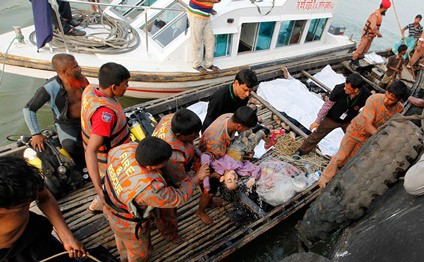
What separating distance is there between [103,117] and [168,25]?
3.95 m

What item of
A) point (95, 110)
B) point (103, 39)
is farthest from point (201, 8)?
point (95, 110)

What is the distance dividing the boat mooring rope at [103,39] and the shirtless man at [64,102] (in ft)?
7.28

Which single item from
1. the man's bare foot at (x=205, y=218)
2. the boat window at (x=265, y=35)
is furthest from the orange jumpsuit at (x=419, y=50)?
the man's bare foot at (x=205, y=218)

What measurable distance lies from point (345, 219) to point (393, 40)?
1742cm

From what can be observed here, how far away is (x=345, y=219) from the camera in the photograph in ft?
6.57

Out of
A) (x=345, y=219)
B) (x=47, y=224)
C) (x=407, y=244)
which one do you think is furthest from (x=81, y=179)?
(x=407, y=244)

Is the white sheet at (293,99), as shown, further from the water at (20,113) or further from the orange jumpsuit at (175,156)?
the orange jumpsuit at (175,156)

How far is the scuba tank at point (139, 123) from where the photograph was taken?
152 inches

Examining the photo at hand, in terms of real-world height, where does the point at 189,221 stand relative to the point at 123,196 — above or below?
below

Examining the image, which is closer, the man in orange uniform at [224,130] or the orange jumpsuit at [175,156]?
the orange jumpsuit at [175,156]

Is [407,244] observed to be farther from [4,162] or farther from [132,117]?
[132,117]

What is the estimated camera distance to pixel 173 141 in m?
2.33

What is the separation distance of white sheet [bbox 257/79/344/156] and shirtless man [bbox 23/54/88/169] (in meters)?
3.83

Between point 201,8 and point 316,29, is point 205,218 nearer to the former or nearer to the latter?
point 201,8
